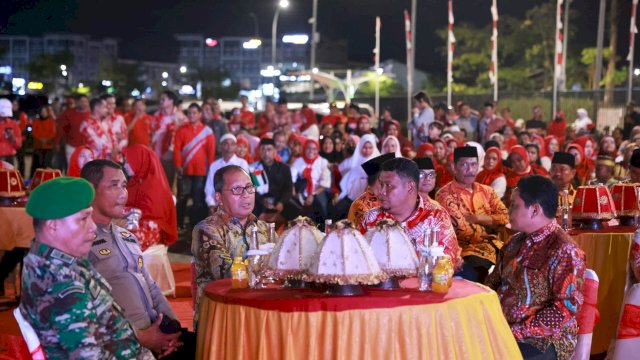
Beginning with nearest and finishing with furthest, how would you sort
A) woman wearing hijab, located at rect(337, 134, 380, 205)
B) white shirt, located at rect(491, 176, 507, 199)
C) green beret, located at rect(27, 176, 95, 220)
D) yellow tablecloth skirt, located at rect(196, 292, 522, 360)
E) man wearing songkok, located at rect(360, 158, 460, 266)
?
green beret, located at rect(27, 176, 95, 220) → yellow tablecloth skirt, located at rect(196, 292, 522, 360) → man wearing songkok, located at rect(360, 158, 460, 266) → white shirt, located at rect(491, 176, 507, 199) → woman wearing hijab, located at rect(337, 134, 380, 205)

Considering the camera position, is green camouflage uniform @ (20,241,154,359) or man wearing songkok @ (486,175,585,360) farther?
man wearing songkok @ (486,175,585,360)

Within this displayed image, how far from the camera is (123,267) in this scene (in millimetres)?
5496

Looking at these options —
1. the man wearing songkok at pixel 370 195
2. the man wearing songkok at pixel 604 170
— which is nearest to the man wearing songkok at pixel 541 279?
the man wearing songkok at pixel 370 195

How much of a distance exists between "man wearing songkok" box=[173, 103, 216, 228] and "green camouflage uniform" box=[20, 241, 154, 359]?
11.4 metres

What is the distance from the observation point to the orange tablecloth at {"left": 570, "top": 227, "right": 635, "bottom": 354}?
27.6ft

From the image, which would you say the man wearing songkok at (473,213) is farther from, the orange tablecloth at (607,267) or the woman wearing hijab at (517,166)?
the woman wearing hijab at (517,166)

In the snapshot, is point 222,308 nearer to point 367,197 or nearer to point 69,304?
point 69,304

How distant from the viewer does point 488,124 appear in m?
20.9

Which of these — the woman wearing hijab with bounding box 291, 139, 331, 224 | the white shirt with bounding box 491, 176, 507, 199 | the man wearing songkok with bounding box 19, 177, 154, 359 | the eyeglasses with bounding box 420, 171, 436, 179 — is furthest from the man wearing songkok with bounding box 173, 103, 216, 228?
the man wearing songkok with bounding box 19, 177, 154, 359

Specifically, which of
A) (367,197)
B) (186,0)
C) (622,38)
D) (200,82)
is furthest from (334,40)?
(367,197)

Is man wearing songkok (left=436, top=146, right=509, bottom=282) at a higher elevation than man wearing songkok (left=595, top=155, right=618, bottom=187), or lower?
lower

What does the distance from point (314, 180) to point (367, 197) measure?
19.9ft

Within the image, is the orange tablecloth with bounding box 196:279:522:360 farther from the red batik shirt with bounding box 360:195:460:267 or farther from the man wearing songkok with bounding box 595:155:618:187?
the man wearing songkok with bounding box 595:155:618:187

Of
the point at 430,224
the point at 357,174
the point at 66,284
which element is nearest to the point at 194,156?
the point at 357,174
